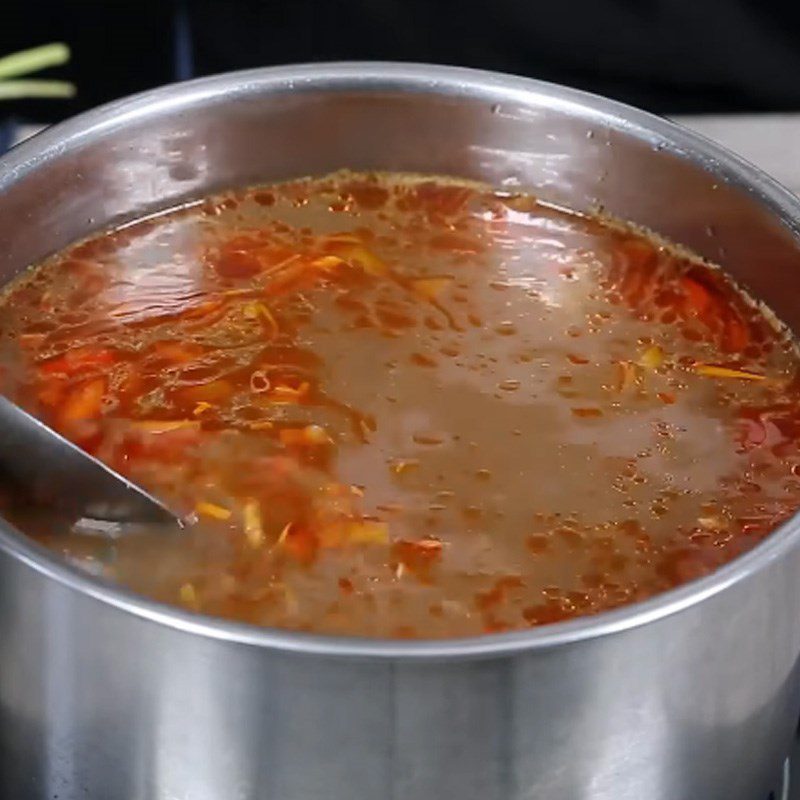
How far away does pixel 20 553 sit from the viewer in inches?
37.0

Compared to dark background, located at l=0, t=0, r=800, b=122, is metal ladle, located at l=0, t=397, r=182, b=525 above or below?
below

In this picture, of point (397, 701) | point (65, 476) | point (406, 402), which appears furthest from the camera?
point (406, 402)

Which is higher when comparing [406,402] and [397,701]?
[406,402]

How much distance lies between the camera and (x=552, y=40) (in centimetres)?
262

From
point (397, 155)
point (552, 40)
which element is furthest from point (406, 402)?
point (552, 40)

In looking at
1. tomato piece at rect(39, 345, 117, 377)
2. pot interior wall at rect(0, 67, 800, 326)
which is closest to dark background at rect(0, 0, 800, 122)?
pot interior wall at rect(0, 67, 800, 326)

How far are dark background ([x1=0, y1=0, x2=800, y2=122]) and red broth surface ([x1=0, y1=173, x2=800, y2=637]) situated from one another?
3.58 ft

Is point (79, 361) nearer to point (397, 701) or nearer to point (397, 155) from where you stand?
point (397, 155)

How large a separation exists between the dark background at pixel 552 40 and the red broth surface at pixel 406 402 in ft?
3.58

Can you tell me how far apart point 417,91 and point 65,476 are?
0.59 m

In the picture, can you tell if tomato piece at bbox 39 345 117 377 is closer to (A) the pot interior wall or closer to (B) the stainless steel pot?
(A) the pot interior wall

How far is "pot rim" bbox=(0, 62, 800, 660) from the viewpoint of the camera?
0.88 m

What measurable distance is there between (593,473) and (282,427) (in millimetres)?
249

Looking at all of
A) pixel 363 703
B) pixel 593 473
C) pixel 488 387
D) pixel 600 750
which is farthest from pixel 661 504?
pixel 363 703
